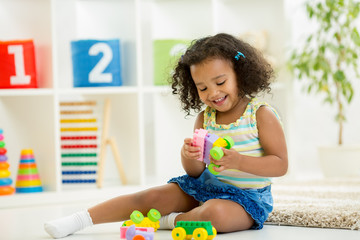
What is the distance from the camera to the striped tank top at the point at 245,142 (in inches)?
59.5

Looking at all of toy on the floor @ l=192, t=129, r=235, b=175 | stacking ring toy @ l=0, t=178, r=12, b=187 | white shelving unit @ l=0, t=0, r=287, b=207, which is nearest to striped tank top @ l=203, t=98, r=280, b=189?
toy on the floor @ l=192, t=129, r=235, b=175

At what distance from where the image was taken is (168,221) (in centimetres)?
152

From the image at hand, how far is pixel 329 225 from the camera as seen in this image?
152 centimetres

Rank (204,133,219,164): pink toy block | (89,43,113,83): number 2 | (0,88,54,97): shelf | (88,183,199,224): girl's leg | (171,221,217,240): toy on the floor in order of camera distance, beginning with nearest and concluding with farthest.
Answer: (171,221,217,240): toy on the floor, (204,133,219,164): pink toy block, (88,183,199,224): girl's leg, (0,88,54,97): shelf, (89,43,113,83): number 2

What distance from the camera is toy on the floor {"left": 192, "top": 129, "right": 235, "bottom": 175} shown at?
4.41 ft

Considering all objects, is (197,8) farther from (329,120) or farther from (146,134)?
(329,120)

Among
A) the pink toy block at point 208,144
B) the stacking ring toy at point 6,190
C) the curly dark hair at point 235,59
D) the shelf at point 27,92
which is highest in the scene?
the curly dark hair at point 235,59

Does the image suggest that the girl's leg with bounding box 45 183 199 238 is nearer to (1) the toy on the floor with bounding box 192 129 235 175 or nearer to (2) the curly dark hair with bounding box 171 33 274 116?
(1) the toy on the floor with bounding box 192 129 235 175

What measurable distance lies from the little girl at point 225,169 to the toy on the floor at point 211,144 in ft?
0.06

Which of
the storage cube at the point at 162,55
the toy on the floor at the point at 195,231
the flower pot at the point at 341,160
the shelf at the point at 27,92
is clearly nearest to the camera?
the toy on the floor at the point at 195,231

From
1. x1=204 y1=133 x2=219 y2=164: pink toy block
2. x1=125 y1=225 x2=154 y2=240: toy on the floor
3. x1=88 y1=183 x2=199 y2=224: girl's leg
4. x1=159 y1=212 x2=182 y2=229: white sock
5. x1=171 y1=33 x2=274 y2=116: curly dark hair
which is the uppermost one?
x1=171 y1=33 x2=274 y2=116: curly dark hair

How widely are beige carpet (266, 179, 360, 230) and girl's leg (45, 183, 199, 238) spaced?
0.88 feet

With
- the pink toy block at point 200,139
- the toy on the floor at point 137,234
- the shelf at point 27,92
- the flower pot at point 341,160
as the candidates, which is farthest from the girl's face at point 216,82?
the flower pot at point 341,160

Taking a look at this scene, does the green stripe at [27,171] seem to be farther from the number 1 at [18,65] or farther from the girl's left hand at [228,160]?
the girl's left hand at [228,160]
